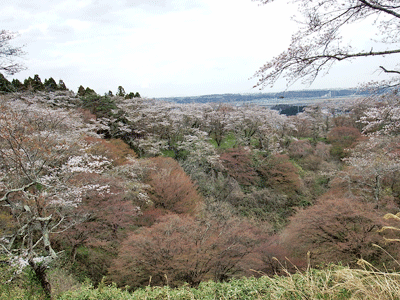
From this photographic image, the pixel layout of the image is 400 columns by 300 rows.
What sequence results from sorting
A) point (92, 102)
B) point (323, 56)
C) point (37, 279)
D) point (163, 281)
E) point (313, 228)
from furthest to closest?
point (92, 102) < point (313, 228) < point (163, 281) < point (37, 279) < point (323, 56)

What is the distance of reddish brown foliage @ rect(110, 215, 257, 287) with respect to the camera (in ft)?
21.7

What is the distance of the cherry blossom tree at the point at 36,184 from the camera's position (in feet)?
Answer: 16.5

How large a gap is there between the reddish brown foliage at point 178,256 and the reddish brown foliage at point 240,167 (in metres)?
11.3

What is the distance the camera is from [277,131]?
86.9 feet

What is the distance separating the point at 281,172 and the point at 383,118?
14088mm

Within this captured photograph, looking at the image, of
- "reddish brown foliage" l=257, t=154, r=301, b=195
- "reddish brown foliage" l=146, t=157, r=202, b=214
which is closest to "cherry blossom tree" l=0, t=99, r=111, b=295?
"reddish brown foliage" l=146, t=157, r=202, b=214

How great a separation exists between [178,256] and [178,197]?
229 inches

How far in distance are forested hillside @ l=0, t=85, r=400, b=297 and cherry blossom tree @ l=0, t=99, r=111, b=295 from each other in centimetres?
6

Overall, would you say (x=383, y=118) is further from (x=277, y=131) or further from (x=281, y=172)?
(x=277, y=131)

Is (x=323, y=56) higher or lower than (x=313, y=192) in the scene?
higher

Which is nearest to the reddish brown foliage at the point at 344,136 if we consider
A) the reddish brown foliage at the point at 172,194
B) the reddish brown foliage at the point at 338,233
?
the reddish brown foliage at the point at 338,233

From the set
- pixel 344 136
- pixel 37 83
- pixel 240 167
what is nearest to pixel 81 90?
pixel 37 83

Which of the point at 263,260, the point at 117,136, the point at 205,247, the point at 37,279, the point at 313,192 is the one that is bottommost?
the point at 313,192

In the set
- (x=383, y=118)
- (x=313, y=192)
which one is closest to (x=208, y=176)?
(x=313, y=192)
